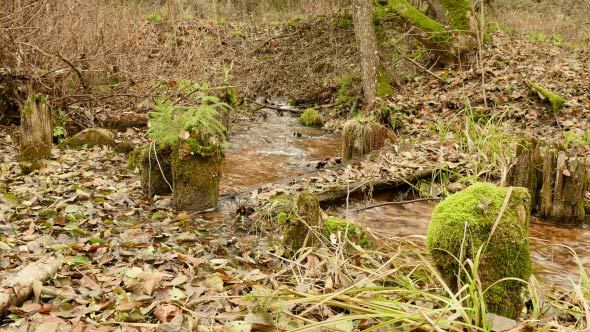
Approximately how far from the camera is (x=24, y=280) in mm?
3053

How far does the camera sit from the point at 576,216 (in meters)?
5.55

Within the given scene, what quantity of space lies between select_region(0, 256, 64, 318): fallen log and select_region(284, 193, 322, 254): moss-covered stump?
62.1 inches

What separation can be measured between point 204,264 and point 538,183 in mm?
3923

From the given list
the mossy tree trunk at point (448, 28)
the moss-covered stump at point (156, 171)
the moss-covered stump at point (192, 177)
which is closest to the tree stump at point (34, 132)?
the moss-covered stump at point (156, 171)

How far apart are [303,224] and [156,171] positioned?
248cm

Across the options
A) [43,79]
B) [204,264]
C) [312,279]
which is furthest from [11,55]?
[312,279]

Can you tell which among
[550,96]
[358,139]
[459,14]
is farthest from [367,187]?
[459,14]

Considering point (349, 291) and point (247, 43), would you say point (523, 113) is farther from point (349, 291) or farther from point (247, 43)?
point (247, 43)

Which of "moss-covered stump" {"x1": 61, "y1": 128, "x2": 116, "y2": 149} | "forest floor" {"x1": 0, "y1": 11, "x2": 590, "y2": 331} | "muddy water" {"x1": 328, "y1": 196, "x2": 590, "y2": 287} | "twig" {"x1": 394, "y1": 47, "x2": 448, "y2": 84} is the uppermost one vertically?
"twig" {"x1": 394, "y1": 47, "x2": 448, "y2": 84}

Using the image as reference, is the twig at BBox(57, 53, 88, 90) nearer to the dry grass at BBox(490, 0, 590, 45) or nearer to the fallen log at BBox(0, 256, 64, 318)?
the fallen log at BBox(0, 256, 64, 318)

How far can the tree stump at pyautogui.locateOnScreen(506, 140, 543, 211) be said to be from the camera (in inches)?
226

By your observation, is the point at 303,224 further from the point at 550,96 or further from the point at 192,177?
the point at 550,96

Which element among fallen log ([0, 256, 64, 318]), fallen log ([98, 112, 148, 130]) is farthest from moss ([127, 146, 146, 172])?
fallen log ([0, 256, 64, 318])

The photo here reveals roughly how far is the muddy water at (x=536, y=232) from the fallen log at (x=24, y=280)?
7.88 ft
